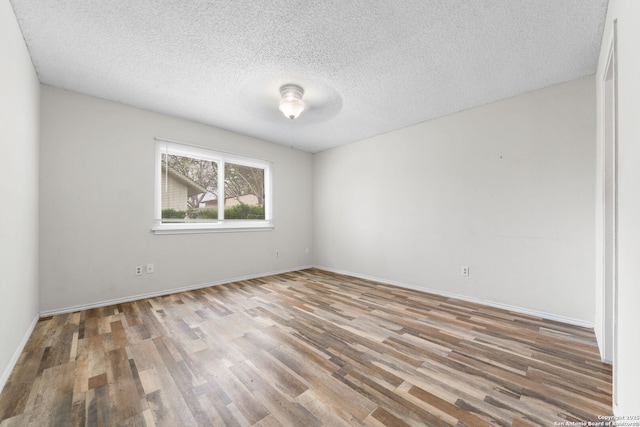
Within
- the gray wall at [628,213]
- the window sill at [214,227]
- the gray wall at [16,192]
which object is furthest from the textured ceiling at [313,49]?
the window sill at [214,227]

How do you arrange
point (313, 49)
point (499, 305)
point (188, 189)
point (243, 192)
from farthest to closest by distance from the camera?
1. point (243, 192)
2. point (188, 189)
3. point (499, 305)
4. point (313, 49)

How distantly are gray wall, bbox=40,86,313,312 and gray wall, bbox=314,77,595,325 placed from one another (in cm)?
267

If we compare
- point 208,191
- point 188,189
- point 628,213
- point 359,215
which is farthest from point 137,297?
point 628,213

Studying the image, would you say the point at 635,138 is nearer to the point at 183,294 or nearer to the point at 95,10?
the point at 95,10

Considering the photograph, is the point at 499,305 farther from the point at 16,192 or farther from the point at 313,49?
the point at 16,192

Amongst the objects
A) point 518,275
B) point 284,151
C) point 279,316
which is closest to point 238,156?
point 284,151

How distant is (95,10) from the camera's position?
5.83 ft

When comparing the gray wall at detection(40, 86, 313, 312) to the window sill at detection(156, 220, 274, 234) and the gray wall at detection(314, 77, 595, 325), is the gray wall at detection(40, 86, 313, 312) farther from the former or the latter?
the gray wall at detection(314, 77, 595, 325)

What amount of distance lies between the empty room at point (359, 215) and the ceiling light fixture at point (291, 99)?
0.13 ft

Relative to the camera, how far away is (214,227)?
4.08 metres

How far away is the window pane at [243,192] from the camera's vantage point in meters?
4.34

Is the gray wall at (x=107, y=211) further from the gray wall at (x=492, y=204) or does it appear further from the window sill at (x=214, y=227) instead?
the gray wall at (x=492, y=204)

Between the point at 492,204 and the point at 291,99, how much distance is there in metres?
2.73

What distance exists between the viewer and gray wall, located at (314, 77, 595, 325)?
260cm
